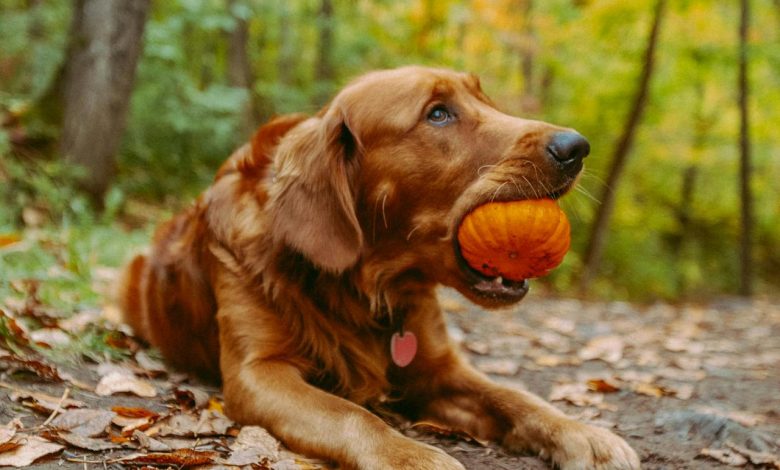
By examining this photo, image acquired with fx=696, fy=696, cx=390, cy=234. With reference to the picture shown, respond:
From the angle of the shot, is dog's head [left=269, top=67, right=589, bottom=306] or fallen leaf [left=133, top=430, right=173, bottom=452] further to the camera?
dog's head [left=269, top=67, right=589, bottom=306]

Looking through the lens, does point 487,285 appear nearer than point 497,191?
No

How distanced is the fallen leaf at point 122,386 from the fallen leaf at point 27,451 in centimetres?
61

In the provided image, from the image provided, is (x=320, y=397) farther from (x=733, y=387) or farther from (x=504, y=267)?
(x=733, y=387)

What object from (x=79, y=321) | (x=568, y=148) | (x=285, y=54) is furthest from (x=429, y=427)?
(x=285, y=54)

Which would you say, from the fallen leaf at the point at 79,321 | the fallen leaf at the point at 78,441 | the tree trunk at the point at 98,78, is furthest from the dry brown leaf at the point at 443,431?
the tree trunk at the point at 98,78

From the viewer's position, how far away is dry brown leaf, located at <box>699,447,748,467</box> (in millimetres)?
2432

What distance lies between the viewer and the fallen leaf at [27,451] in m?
1.90

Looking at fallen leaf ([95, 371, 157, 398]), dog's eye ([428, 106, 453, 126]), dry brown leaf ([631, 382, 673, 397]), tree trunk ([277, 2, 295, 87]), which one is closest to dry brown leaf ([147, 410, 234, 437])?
fallen leaf ([95, 371, 157, 398])

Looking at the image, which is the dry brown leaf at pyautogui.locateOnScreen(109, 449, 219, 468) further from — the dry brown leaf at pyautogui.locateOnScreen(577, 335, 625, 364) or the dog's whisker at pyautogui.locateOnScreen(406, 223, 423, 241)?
the dry brown leaf at pyautogui.locateOnScreen(577, 335, 625, 364)

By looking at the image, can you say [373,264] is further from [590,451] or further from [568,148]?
[590,451]

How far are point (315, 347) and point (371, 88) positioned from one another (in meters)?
1.04

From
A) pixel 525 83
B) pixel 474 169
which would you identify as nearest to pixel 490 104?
pixel 474 169

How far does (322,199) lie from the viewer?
8.63 feet

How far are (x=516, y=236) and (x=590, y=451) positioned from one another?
759 millimetres
